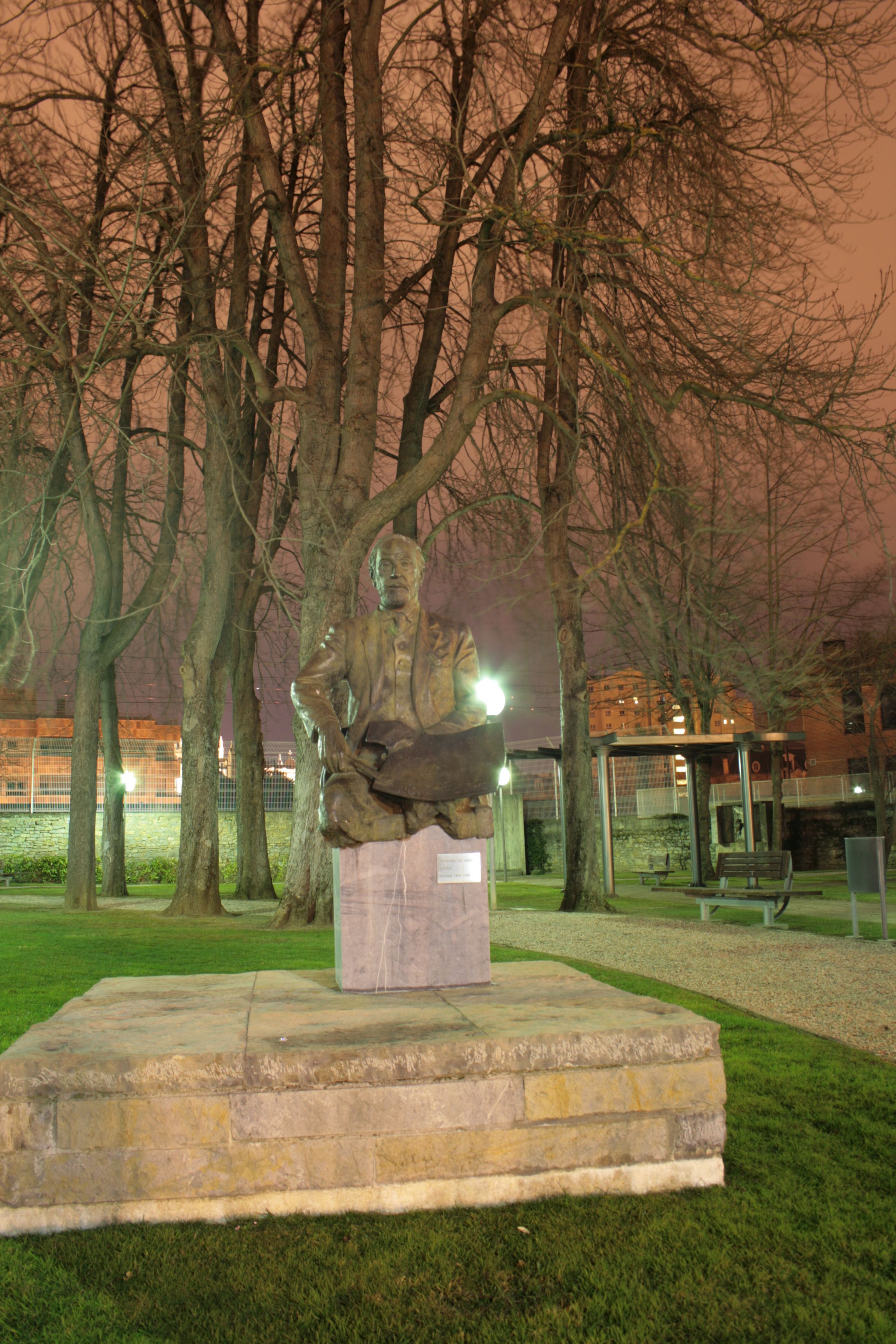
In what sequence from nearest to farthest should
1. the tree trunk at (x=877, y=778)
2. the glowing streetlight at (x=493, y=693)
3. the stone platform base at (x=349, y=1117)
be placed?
the stone platform base at (x=349, y=1117) → the glowing streetlight at (x=493, y=693) → the tree trunk at (x=877, y=778)

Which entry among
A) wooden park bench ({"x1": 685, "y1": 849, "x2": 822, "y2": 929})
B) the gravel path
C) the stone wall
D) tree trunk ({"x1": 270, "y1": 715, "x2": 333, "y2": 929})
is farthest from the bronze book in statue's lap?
the stone wall

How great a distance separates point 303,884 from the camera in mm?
12977

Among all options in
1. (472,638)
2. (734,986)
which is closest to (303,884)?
(734,986)

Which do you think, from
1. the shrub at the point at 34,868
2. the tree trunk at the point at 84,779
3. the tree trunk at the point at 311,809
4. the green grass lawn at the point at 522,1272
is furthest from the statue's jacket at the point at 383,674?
the shrub at the point at 34,868

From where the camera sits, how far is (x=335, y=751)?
17.0ft

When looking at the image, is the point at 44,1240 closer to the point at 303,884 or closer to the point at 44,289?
the point at 303,884

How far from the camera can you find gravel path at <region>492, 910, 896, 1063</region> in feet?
25.3

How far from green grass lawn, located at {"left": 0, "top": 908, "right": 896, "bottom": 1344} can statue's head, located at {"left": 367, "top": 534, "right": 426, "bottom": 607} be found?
2.97 meters

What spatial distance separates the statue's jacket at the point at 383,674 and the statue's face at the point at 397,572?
0.12 meters

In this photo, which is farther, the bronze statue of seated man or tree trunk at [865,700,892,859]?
tree trunk at [865,700,892,859]

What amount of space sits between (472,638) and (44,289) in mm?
10049

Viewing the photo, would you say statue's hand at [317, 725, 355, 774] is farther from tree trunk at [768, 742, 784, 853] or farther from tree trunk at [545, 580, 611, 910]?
tree trunk at [768, 742, 784, 853]

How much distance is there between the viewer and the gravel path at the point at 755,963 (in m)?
7.71

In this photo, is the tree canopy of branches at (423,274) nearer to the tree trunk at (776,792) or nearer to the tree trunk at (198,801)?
the tree trunk at (198,801)
